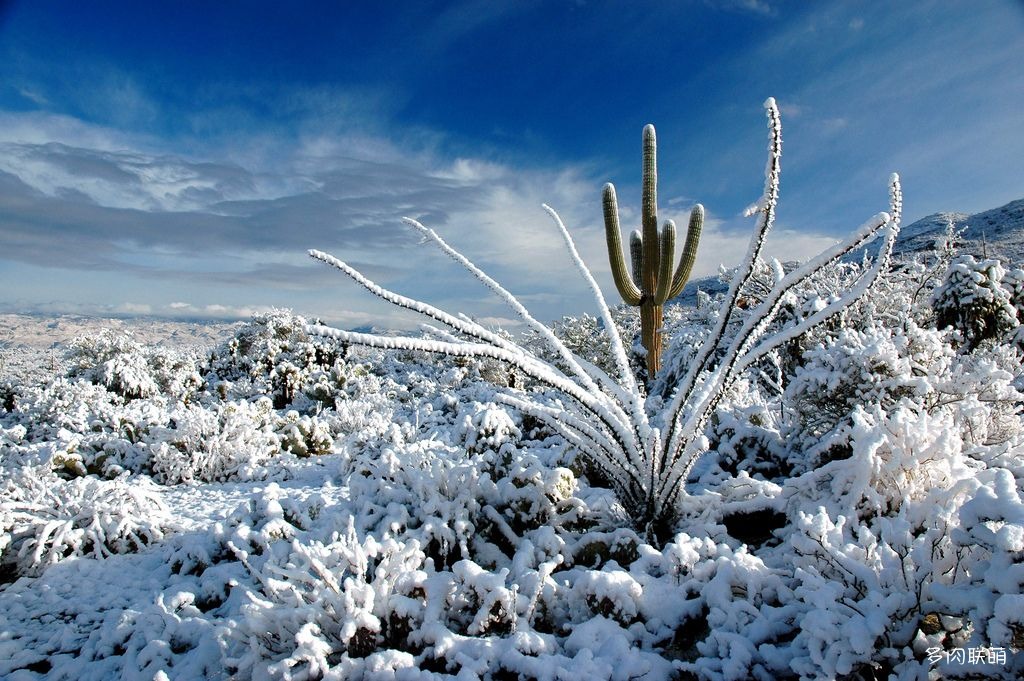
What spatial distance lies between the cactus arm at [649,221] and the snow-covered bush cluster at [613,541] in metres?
6.17

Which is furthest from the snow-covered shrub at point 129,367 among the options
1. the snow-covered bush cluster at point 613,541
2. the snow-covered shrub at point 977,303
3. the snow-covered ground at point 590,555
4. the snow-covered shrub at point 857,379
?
the snow-covered shrub at point 977,303

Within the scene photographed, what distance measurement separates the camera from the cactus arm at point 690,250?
1079 cm

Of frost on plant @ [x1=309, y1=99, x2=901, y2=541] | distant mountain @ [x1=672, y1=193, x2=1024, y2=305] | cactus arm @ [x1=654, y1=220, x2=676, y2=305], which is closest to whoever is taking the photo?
frost on plant @ [x1=309, y1=99, x2=901, y2=541]

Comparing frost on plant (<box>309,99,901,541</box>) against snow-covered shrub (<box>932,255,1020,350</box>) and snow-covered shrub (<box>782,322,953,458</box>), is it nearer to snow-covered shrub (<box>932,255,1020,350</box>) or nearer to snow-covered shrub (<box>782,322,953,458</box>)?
snow-covered shrub (<box>782,322,953,458</box>)

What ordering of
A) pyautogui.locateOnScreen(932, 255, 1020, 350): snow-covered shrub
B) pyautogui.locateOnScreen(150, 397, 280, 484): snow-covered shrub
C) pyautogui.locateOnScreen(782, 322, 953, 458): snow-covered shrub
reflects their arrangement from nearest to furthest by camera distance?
pyautogui.locateOnScreen(782, 322, 953, 458): snow-covered shrub < pyautogui.locateOnScreen(932, 255, 1020, 350): snow-covered shrub < pyautogui.locateOnScreen(150, 397, 280, 484): snow-covered shrub

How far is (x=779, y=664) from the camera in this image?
1465 millimetres

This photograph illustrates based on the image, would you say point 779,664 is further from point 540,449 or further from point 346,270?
point 540,449

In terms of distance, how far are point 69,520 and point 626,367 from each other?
173 inches

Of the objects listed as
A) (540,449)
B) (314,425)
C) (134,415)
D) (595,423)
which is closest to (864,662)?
(595,423)

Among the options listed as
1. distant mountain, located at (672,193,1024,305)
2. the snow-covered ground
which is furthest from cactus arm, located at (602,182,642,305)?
distant mountain, located at (672,193,1024,305)

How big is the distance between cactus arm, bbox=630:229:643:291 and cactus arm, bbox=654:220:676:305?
61 centimetres

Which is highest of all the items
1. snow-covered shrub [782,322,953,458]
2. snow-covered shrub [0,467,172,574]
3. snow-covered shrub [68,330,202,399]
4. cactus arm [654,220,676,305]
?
cactus arm [654,220,676,305]

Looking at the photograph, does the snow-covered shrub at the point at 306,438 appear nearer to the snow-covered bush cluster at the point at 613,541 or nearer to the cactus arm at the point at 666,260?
the snow-covered bush cluster at the point at 613,541

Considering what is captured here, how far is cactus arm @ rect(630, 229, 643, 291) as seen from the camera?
11430mm
